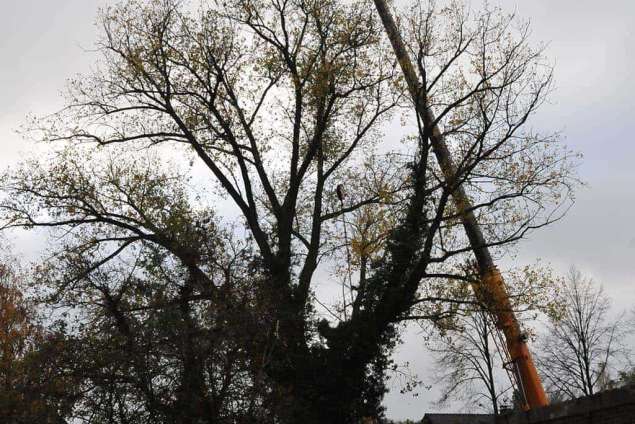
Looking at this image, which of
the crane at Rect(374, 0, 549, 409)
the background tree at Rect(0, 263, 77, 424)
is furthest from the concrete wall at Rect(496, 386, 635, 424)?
the background tree at Rect(0, 263, 77, 424)

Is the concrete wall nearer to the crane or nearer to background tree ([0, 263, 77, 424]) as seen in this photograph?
the crane

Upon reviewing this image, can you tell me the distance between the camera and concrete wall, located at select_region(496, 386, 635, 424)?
11.2 metres

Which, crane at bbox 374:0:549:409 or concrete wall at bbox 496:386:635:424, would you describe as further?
crane at bbox 374:0:549:409

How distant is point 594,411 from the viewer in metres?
11.9

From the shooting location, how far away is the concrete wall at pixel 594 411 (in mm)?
11164

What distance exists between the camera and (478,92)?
64.9 feet

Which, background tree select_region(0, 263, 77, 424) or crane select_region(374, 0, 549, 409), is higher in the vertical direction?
crane select_region(374, 0, 549, 409)

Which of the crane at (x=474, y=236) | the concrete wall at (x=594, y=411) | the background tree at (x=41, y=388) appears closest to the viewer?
the concrete wall at (x=594, y=411)

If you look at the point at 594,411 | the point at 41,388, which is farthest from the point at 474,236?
the point at 41,388

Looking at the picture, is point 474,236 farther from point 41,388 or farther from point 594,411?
point 41,388

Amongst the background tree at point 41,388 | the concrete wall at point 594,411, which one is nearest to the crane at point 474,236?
the concrete wall at point 594,411

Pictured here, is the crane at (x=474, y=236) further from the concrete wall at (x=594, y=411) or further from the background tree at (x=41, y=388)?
the background tree at (x=41, y=388)

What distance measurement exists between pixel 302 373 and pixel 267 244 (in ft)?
12.7

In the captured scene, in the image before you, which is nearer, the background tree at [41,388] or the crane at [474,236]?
the background tree at [41,388]
